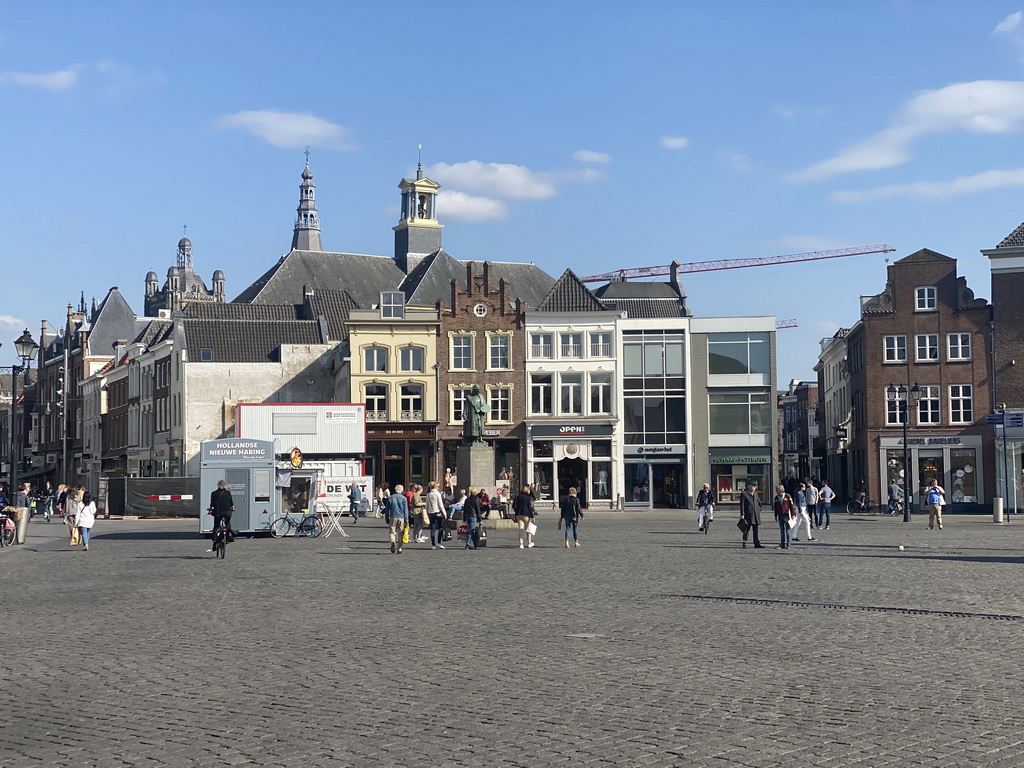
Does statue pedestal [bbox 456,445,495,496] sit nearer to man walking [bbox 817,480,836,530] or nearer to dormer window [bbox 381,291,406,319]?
man walking [bbox 817,480,836,530]

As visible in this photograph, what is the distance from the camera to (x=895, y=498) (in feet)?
209

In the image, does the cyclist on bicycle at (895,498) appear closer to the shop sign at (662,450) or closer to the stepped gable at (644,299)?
the shop sign at (662,450)

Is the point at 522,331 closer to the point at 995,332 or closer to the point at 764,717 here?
the point at 995,332

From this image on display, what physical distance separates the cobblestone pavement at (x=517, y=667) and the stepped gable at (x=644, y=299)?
50.5 metres

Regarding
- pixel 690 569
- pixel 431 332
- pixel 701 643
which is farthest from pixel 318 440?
pixel 701 643

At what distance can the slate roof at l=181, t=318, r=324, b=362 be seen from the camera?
76875 millimetres

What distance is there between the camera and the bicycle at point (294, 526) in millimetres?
40406

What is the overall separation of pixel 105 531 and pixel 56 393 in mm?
67346

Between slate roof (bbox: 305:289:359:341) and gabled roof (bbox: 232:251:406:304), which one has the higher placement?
gabled roof (bbox: 232:251:406:304)

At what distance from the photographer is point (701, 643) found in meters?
13.8

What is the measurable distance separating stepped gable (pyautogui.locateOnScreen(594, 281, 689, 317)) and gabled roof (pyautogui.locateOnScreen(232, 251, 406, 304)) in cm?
1849

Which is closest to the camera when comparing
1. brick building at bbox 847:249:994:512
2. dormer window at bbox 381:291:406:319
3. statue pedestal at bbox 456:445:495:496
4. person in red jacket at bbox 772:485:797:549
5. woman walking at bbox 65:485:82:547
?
person in red jacket at bbox 772:485:797:549

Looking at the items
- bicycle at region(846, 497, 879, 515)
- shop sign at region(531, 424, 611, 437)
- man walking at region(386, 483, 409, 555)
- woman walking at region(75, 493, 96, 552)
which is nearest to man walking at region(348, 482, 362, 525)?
shop sign at region(531, 424, 611, 437)

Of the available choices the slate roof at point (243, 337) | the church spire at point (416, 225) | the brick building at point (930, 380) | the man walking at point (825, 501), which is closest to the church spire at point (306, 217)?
the church spire at point (416, 225)
